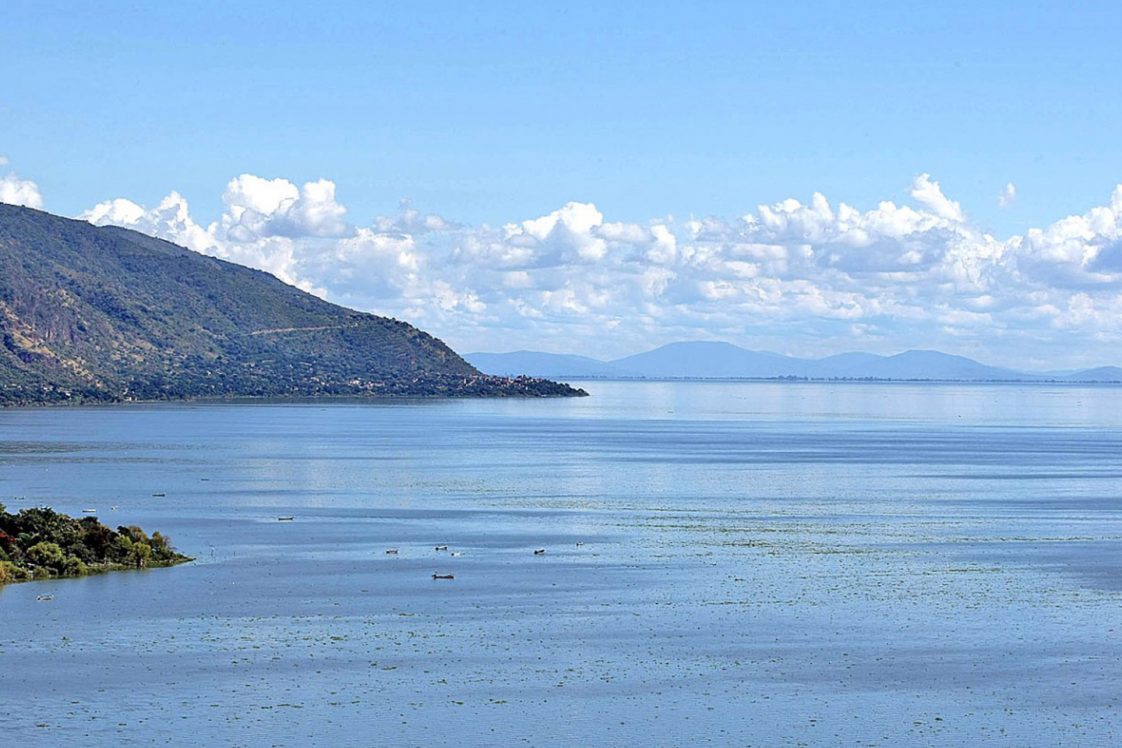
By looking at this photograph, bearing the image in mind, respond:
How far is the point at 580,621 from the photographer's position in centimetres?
5534

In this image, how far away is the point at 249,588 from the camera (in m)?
62.4

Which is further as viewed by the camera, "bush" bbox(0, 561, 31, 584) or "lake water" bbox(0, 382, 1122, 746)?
"bush" bbox(0, 561, 31, 584)

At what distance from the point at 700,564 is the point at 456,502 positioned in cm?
3333

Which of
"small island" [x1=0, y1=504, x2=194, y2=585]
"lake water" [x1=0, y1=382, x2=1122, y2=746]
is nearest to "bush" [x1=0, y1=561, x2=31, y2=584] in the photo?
"small island" [x1=0, y1=504, x2=194, y2=585]

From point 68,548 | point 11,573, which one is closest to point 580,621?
point 11,573

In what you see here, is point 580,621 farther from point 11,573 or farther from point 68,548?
point 68,548

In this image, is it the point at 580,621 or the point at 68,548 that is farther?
the point at 68,548

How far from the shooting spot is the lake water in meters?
42.2

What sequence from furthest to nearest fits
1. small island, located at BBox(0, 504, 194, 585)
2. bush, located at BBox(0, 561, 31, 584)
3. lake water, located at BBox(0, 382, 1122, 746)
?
1. small island, located at BBox(0, 504, 194, 585)
2. bush, located at BBox(0, 561, 31, 584)
3. lake water, located at BBox(0, 382, 1122, 746)

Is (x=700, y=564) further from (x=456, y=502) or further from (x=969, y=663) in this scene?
(x=456, y=502)

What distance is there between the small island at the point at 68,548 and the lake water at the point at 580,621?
1.91 m

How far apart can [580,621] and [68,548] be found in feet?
81.3

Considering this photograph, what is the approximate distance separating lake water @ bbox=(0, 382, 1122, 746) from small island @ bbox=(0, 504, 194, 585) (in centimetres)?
191

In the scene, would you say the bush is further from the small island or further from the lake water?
the lake water
